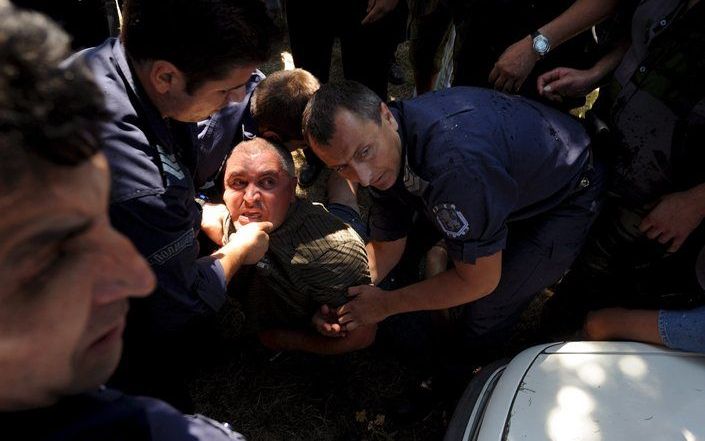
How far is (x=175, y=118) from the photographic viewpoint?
6.52 ft

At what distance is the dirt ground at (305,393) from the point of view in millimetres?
2926

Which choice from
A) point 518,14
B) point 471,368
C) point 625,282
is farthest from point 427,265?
point 518,14

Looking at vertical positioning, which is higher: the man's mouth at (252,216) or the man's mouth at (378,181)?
the man's mouth at (378,181)

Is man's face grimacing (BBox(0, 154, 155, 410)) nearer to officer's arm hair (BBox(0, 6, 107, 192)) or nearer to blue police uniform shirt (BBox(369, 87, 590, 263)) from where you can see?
officer's arm hair (BBox(0, 6, 107, 192))

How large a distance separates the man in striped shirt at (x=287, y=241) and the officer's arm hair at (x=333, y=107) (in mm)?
426

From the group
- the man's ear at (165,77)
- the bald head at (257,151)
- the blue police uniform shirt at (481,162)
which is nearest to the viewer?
the man's ear at (165,77)

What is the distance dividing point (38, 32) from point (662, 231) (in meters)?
2.48

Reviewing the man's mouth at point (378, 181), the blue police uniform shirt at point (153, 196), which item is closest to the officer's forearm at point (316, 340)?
the blue police uniform shirt at point (153, 196)

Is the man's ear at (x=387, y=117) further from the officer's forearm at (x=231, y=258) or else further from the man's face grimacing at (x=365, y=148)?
the officer's forearm at (x=231, y=258)

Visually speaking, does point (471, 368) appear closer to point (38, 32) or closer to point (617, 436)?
point (617, 436)

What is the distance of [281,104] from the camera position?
2748 mm

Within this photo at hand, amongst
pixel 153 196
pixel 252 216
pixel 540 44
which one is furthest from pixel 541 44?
pixel 153 196

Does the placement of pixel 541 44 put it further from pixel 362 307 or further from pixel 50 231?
pixel 50 231

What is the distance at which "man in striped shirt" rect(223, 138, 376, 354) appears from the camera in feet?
8.11
